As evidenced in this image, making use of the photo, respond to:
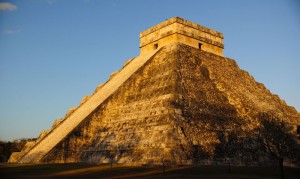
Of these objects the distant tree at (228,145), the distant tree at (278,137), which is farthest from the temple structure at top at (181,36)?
the distant tree at (228,145)

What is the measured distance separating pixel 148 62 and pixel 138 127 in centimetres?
550

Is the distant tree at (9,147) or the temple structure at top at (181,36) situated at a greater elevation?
the temple structure at top at (181,36)

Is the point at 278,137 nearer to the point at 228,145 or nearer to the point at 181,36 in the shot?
the point at 228,145

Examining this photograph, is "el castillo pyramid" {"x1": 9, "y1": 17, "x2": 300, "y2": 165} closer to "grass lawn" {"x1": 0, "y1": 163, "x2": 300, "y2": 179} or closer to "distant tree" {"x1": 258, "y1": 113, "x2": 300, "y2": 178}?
"distant tree" {"x1": 258, "y1": 113, "x2": 300, "y2": 178}

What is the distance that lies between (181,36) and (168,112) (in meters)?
7.81

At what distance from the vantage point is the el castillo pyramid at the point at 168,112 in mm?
15172

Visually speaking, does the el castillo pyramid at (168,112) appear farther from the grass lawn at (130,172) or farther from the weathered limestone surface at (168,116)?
the grass lawn at (130,172)

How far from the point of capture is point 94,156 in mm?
16375

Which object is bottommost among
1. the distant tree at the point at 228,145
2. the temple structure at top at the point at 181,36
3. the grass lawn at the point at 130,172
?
the grass lawn at the point at 130,172

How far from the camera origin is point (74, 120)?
1903cm

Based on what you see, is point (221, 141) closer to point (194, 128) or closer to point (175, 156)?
point (194, 128)

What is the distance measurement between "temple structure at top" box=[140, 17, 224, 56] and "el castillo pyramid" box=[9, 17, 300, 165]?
7 centimetres

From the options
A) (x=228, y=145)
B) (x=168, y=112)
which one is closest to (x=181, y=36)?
(x=168, y=112)

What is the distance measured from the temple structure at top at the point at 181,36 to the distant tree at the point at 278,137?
676cm
